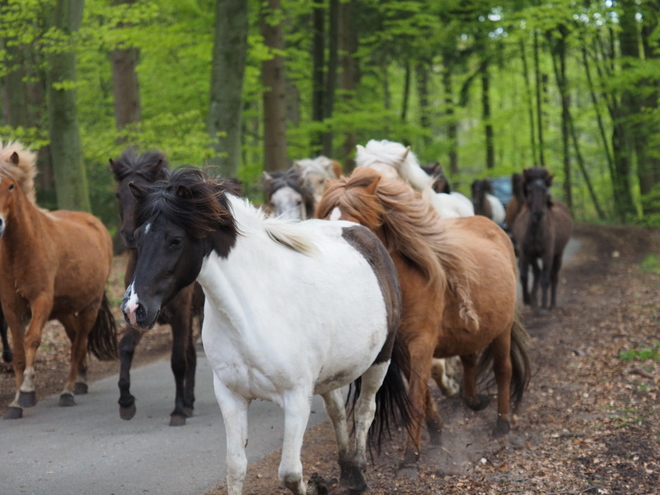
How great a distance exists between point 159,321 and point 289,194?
2.75 m

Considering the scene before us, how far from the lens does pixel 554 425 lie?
22.1ft

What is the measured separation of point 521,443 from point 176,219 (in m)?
4.09

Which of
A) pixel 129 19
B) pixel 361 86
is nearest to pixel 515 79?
pixel 361 86

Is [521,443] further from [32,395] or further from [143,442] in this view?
[32,395]

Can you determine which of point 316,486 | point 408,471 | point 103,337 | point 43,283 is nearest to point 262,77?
point 103,337

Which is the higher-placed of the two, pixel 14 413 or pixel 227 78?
pixel 227 78

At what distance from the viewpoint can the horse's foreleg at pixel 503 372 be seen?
22.0 feet

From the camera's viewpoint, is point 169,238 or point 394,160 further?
point 394,160

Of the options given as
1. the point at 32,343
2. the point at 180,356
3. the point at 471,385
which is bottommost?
the point at 471,385

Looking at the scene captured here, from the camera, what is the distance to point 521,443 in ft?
20.6

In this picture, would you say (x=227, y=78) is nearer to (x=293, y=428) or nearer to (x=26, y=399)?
(x=26, y=399)

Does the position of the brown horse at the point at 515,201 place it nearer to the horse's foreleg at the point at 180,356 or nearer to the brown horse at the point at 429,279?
the brown horse at the point at 429,279

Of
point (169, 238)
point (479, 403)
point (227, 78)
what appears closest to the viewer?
point (169, 238)

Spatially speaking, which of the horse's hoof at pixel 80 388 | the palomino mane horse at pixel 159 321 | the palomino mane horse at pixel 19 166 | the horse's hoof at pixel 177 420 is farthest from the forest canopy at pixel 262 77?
the horse's hoof at pixel 177 420
